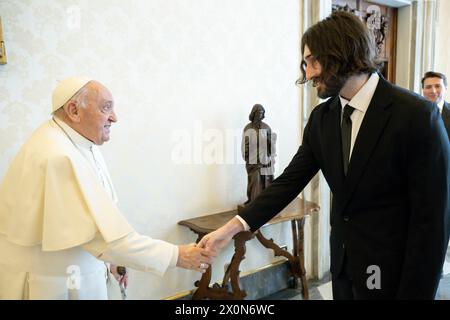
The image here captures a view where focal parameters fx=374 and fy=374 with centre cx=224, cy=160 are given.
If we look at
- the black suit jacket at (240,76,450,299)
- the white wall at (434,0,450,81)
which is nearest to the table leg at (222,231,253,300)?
the black suit jacket at (240,76,450,299)

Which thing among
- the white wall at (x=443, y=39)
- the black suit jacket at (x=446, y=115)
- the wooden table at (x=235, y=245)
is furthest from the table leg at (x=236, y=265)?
the white wall at (x=443, y=39)

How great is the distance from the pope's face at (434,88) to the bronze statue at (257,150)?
6.20ft

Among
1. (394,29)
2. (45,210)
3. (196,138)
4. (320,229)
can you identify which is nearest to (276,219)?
(196,138)

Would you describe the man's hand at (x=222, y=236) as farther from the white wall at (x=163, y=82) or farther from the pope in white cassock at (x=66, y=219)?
the white wall at (x=163, y=82)

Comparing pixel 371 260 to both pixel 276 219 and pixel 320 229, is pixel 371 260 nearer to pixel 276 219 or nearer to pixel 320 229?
pixel 276 219

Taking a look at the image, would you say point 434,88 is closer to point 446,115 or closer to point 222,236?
point 446,115

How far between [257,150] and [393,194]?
1.44 meters

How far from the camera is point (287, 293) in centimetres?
315

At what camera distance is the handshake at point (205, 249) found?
1.55 metres

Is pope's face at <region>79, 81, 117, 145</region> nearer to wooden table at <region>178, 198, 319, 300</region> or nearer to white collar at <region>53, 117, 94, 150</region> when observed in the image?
white collar at <region>53, 117, 94, 150</region>

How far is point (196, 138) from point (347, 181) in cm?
→ 147

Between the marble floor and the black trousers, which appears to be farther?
the marble floor

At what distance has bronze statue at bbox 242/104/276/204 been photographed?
2623mm

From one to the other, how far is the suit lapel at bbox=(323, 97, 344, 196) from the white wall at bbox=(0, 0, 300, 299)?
128 centimetres
